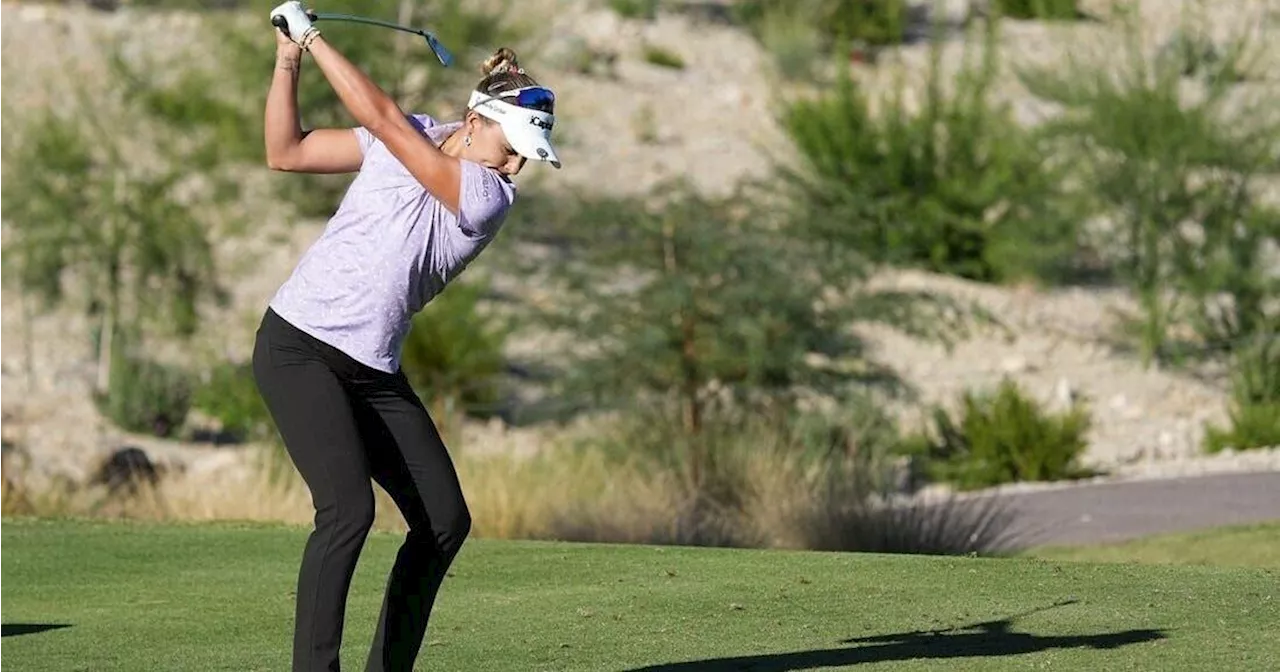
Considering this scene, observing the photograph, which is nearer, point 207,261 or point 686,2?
point 207,261

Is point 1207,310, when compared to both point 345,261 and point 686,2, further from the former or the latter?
point 345,261

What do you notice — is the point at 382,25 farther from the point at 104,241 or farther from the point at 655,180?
the point at 655,180

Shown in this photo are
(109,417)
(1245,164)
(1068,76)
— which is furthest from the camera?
(1068,76)

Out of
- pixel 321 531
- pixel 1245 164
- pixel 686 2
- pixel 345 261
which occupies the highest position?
pixel 686 2

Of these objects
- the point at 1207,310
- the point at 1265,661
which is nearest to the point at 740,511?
the point at 1265,661

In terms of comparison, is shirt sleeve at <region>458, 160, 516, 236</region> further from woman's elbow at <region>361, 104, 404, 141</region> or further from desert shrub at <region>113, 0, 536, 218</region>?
desert shrub at <region>113, 0, 536, 218</region>

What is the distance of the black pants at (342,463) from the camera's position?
248 inches

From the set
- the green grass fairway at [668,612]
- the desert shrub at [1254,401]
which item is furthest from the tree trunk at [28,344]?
the green grass fairway at [668,612]

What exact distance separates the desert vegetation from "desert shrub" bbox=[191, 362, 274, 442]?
0.05m

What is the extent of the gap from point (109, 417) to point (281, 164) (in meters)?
20.1

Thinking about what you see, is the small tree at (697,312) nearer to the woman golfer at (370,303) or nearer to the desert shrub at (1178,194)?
the desert shrub at (1178,194)

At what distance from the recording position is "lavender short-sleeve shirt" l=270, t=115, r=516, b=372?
6.29 metres

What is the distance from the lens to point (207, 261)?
31.1 metres

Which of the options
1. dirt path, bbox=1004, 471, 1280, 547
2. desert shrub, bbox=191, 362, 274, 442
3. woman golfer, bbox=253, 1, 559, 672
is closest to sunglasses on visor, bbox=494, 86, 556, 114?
woman golfer, bbox=253, 1, 559, 672
